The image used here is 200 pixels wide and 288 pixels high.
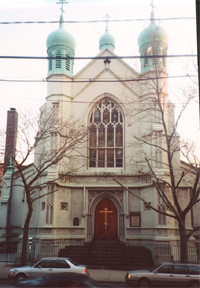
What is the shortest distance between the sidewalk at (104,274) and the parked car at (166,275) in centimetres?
246

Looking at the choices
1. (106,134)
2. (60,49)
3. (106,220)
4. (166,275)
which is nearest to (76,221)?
(106,220)

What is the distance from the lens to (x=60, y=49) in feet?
82.4

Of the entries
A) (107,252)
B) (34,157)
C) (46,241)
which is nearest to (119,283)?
(107,252)

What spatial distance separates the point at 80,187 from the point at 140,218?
470 cm

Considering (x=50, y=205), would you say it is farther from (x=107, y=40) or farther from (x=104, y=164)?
(x=107, y=40)

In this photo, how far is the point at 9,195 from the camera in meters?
27.1

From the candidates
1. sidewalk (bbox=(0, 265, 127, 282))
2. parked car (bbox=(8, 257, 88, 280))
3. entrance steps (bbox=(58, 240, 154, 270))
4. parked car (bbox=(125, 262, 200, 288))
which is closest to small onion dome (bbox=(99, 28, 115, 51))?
entrance steps (bbox=(58, 240, 154, 270))

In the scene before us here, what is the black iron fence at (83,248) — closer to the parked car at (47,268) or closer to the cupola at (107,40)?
→ the parked car at (47,268)

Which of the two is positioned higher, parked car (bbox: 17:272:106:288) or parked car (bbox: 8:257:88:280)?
parked car (bbox: 17:272:106:288)

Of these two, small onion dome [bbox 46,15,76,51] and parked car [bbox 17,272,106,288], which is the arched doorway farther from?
parked car [bbox 17,272,106,288]

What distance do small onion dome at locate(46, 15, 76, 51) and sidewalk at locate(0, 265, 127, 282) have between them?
16.5 metres

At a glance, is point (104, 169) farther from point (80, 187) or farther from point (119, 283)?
point (119, 283)

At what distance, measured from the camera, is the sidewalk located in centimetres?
1489

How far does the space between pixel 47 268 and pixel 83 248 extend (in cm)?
785
